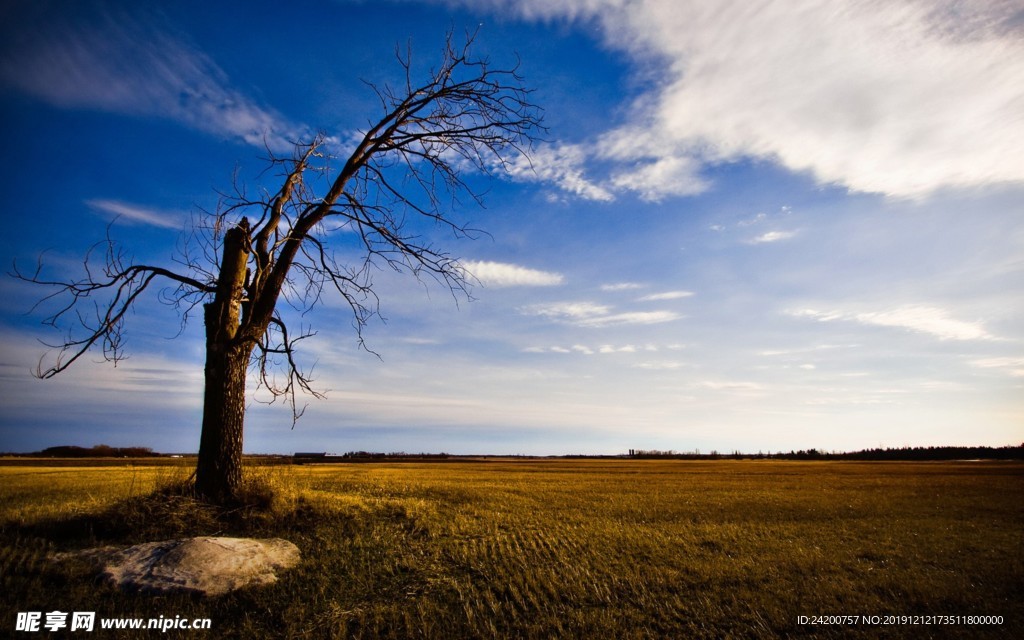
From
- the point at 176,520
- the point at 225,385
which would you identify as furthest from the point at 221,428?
the point at 176,520

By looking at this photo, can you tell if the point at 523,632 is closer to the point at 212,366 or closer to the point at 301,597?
the point at 301,597

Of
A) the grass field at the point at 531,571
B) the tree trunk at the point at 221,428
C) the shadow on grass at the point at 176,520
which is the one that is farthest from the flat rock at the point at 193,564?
the tree trunk at the point at 221,428

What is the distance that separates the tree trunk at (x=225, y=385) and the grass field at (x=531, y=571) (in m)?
0.76

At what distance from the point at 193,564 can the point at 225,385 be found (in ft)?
Answer: 14.3

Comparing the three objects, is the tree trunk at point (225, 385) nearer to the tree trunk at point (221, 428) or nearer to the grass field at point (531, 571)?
the tree trunk at point (221, 428)

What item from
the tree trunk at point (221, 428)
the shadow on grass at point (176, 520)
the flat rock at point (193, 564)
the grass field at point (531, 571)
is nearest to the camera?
the grass field at point (531, 571)

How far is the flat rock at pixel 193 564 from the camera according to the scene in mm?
6535

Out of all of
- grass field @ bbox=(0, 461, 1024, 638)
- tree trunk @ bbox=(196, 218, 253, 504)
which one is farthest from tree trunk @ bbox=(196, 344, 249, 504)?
grass field @ bbox=(0, 461, 1024, 638)

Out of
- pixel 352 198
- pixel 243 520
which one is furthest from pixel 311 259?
pixel 243 520

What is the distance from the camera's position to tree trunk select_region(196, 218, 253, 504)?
33.0ft

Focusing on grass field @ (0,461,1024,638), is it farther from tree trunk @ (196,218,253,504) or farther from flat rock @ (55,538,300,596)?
tree trunk @ (196,218,253,504)

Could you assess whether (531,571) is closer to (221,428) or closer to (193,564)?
(193,564)

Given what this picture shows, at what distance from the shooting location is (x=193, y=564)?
22.6 ft

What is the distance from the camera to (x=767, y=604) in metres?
6.83
